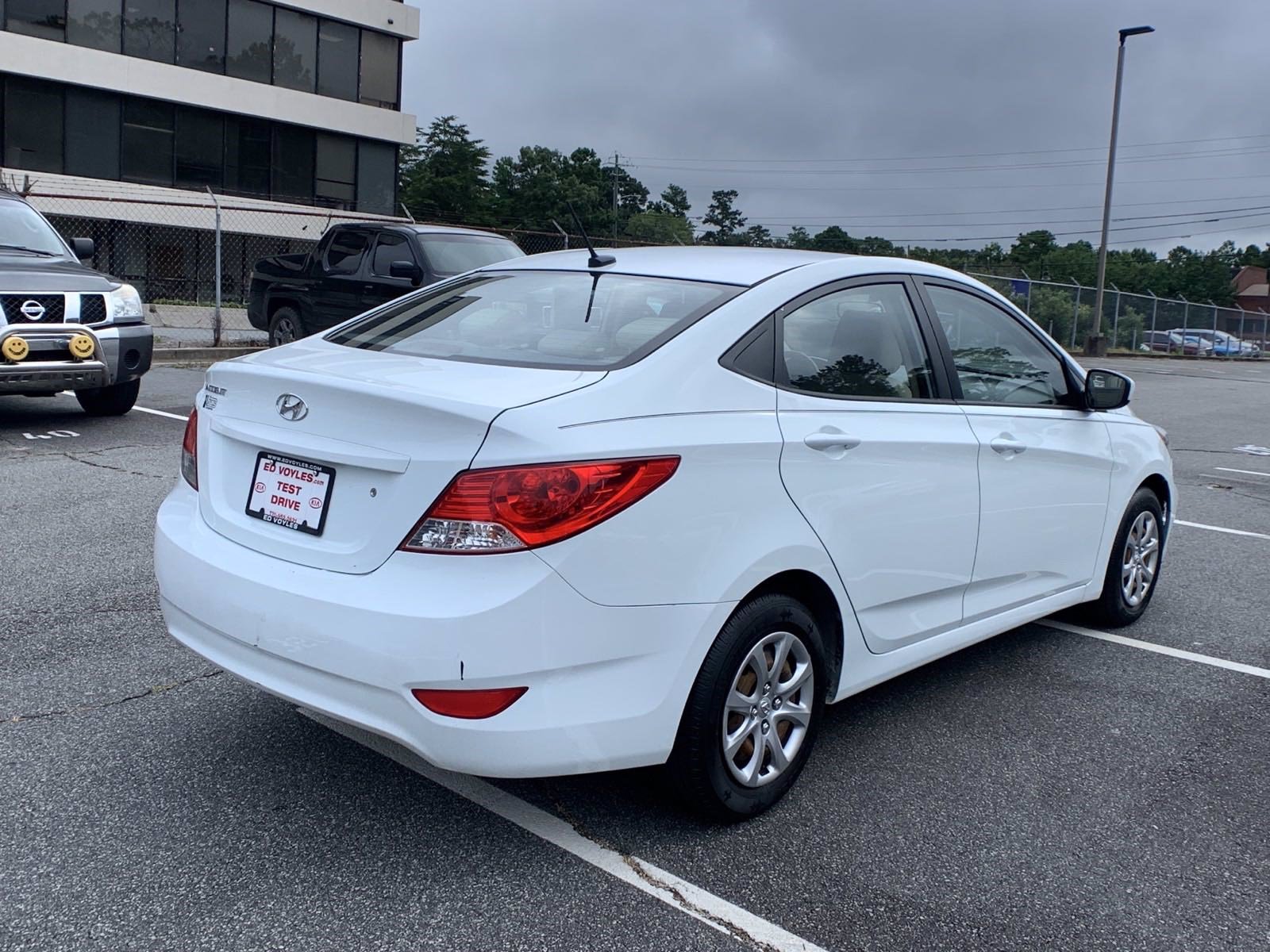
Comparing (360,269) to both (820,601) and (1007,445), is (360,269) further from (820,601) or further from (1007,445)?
(820,601)

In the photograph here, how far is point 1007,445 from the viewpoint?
171 inches

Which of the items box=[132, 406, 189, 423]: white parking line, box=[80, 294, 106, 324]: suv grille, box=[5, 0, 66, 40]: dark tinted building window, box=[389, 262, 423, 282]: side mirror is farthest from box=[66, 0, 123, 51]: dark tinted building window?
box=[80, 294, 106, 324]: suv grille

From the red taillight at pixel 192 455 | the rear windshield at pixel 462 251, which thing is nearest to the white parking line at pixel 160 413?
the rear windshield at pixel 462 251

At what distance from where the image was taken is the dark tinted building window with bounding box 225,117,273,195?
1286 inches

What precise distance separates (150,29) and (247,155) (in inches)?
156

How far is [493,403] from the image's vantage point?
2.98 m

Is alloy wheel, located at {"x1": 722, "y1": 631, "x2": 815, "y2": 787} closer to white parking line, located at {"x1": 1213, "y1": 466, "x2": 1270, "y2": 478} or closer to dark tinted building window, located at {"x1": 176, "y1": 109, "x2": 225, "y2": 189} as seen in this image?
white parking line, located at {"x1": 1213, "y1": 466, "x2": 1270, "y2": 478}

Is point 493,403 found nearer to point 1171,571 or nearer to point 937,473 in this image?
point 937,473

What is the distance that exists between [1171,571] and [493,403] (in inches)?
203

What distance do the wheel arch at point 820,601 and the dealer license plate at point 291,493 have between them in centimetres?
115

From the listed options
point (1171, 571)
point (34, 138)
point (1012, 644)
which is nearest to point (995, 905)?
point (1012, 644)

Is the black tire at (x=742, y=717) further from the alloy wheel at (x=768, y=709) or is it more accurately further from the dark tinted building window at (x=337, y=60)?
the dark tinted building window at (x=337, y=60)

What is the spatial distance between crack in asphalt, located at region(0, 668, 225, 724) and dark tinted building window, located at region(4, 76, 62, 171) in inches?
1138

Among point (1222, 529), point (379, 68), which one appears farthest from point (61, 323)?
point (379, 68)
